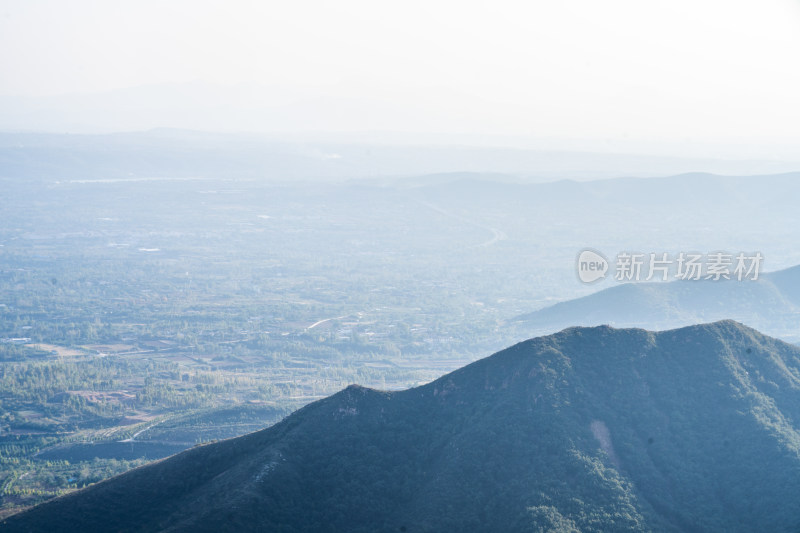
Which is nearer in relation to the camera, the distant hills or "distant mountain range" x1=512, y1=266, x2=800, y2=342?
the distant hills

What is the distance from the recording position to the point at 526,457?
122 feet

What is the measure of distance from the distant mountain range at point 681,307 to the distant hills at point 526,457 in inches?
1667

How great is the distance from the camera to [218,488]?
120 feet

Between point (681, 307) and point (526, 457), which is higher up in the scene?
point (526, 457)

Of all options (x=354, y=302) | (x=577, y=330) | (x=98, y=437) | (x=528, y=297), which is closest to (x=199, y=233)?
(x=354, y=302)

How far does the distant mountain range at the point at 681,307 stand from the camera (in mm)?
86125

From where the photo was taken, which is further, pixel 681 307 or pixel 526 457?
pixel 681 307

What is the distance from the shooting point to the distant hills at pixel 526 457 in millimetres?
35250

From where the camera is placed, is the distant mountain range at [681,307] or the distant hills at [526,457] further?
the distant mountain range at [681,307]

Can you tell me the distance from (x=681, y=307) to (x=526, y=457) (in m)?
56.3

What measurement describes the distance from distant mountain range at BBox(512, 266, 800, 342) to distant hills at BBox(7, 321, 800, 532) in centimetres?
4234

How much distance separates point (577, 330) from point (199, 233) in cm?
11210

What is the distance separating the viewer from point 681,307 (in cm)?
8900

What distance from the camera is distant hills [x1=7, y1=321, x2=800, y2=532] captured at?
35.2 meters
